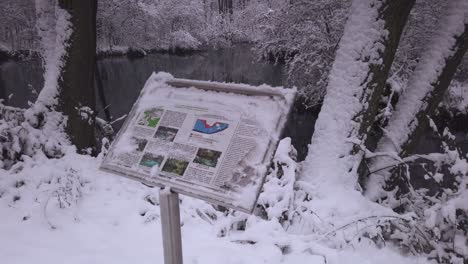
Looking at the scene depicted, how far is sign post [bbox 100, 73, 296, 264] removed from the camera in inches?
70.0

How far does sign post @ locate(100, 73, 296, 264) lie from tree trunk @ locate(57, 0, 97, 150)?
119 inches

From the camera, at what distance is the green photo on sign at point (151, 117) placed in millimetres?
2125

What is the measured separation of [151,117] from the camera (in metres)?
2.16

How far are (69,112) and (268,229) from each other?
3360mm

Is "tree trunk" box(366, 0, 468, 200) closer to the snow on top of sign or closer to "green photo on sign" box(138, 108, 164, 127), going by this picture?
the snow on top of sign

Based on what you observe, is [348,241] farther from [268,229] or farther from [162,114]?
[162,114]

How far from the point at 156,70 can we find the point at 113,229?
14.7 metres

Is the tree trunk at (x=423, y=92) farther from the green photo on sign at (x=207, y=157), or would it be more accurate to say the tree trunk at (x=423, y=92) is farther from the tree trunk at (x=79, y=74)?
the tree trunk at (x=79, y=74)

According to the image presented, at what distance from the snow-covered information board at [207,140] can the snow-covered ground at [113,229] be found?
126 centimetres

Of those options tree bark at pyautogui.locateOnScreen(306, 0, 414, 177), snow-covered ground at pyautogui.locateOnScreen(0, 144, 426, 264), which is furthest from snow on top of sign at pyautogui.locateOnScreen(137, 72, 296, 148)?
tree bark at pyautogui.locateOnScreen(306, 0, 414, 177)

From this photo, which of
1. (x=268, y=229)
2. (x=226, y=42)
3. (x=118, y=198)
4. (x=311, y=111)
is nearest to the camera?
(x=268, y=229)

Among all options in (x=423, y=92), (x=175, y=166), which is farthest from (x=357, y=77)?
(x=175, y=166)

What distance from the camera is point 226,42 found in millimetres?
26406

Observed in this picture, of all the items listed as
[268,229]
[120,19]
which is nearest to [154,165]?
[268,229]
